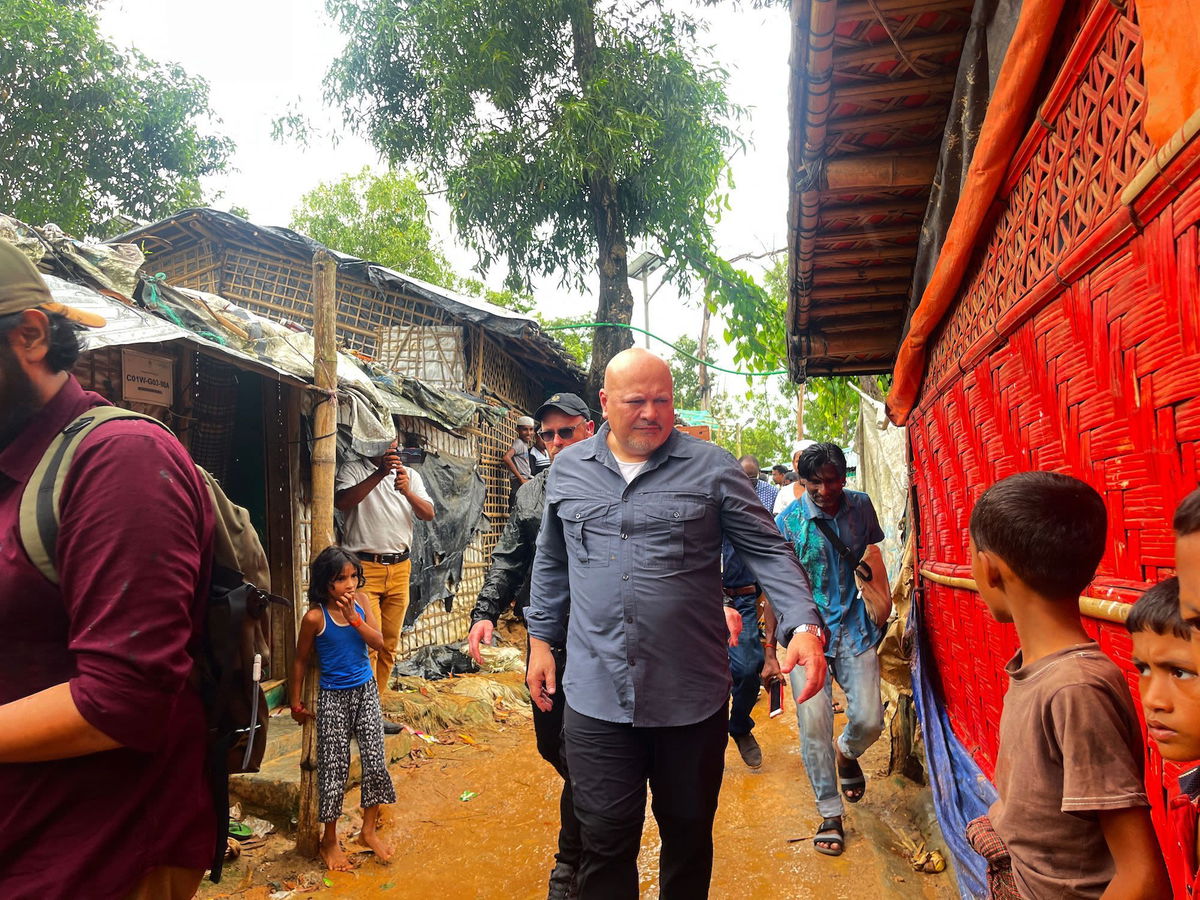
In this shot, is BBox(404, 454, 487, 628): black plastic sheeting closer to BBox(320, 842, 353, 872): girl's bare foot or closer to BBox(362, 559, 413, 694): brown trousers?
BBox(362, 559, 413, 694): brown trousers

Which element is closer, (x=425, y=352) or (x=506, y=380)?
(x=425, y=352)

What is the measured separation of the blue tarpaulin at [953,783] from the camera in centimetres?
275

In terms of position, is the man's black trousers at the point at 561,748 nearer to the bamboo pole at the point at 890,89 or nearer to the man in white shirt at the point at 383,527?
the man in white shirt at the point at 383,527

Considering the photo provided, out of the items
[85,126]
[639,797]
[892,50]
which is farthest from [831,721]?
[85,126]

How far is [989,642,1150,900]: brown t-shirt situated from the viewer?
1.33 meters

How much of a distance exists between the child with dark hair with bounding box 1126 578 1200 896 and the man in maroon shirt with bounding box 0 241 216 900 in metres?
1.56

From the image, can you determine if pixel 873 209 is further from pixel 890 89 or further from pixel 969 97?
pixel 969 97

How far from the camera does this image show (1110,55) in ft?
4.96

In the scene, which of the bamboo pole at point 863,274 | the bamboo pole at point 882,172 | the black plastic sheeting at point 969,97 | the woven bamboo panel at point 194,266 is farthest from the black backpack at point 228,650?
the woven bamboo panel at point 194,266

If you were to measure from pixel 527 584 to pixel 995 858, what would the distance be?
2.93 metres

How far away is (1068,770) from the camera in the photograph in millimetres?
1357

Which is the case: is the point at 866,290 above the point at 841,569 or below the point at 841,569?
above

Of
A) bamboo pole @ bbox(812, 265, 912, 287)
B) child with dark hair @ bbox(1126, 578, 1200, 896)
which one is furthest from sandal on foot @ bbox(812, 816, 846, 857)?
child with dark hair @ bbox(1126, 578, 1200, 896)

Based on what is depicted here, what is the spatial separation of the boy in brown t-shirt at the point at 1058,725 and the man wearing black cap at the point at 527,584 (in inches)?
87.0
